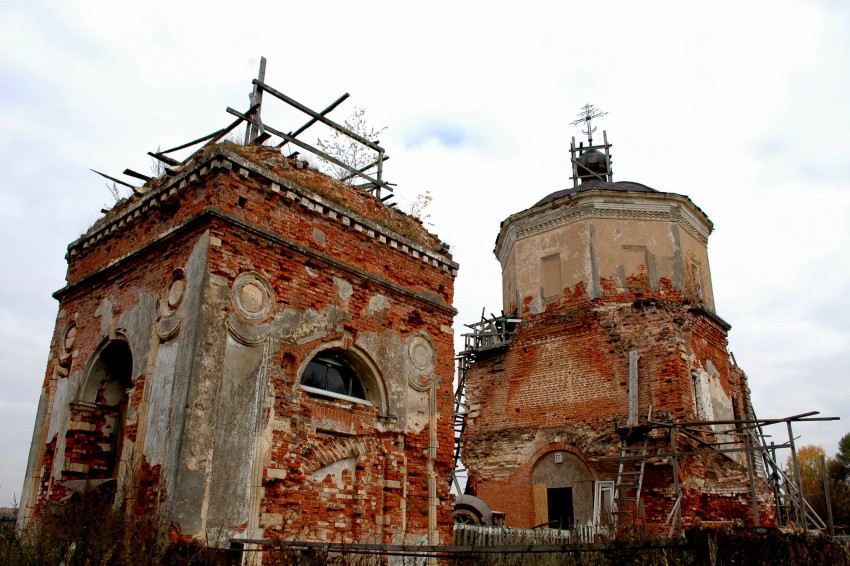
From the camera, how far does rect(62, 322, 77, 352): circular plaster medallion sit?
33.9ft

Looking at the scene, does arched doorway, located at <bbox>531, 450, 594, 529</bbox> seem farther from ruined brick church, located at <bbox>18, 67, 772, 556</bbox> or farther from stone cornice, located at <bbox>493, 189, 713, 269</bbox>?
stone cornice, located at <bbox>493, 189, 713, 269</bbox>

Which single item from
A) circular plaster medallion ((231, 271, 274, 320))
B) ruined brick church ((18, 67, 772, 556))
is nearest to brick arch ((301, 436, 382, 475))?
ruined brick church ((18, 67, 772, 556))

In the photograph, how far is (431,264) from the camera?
11062 millimetres

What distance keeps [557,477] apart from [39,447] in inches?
453

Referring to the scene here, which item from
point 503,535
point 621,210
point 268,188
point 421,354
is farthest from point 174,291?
point 621,210

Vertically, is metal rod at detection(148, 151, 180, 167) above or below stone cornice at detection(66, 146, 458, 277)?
above

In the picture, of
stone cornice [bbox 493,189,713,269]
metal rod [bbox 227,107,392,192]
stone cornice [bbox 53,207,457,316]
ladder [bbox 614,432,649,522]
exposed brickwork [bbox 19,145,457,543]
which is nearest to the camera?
exposed brickwork [bbox 19,145,457,543]

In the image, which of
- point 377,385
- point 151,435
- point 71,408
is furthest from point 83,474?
point 377,385

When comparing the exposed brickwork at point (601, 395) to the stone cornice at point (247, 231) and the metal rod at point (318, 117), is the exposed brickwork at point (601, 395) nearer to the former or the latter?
the stone cornice at point (247, 231)

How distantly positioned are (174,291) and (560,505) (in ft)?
37.5

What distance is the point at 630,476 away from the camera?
1483cm

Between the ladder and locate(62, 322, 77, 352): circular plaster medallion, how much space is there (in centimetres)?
1079

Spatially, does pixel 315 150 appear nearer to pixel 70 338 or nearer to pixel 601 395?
pixel 70 338

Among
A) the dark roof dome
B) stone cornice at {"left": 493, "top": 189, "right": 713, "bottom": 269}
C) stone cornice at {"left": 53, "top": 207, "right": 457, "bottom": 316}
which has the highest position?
the dark roof dome
